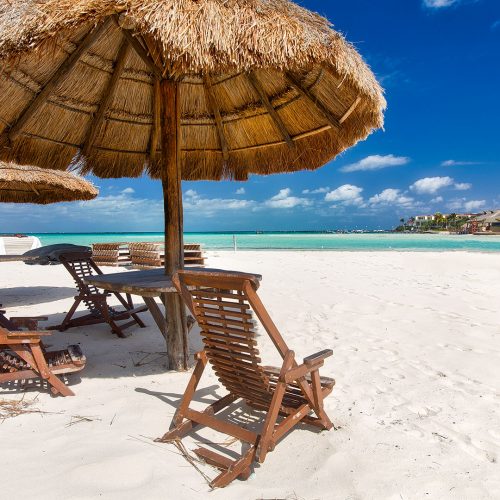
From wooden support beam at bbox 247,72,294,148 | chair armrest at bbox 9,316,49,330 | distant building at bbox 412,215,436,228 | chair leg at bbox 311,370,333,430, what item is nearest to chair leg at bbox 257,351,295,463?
chair leg at bbox 311,370,333,430

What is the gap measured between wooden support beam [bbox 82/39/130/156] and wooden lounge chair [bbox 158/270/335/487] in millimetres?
2705

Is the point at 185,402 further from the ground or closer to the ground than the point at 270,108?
closer to the ground

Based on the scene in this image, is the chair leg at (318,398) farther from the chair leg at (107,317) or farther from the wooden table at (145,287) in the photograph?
the chair leg at (107,317)

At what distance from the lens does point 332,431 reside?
236 cm

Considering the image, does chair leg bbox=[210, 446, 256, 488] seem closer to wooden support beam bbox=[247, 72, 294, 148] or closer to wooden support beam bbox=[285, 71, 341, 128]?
wooden support beam bbox=[285, 71, 341, 128]

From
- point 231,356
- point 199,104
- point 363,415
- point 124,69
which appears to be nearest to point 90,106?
point 124,69

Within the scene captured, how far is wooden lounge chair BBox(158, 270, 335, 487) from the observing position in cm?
191

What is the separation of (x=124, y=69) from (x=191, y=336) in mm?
3049

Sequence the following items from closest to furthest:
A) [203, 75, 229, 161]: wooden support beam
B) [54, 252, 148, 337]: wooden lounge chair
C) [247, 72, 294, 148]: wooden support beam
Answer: [247, 72, 294, 148]: wooden support beam → [203, 75, 229, 161]: wooden support beam → [54, 252, 148, 337]: wooden lounge chair

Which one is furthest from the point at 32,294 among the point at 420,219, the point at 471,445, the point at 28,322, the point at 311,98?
the point at 420,219

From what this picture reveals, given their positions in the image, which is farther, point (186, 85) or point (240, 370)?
point (186, 85)

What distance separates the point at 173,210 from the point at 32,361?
1.63 m

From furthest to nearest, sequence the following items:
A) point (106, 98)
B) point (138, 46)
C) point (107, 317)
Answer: point (107, 317), point (106, 98), point (138, 46)

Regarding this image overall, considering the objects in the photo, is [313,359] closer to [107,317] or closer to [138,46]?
[138,46]
